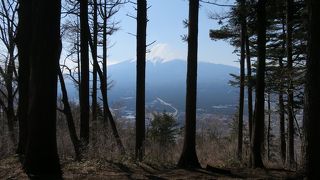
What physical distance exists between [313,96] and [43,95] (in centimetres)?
509

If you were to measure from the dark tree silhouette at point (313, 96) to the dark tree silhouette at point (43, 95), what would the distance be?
4.85 m

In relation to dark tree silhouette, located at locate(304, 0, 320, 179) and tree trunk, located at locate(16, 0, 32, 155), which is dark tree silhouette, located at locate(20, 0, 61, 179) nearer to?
tree trunk, located at locate(16, 0, 32, 155)

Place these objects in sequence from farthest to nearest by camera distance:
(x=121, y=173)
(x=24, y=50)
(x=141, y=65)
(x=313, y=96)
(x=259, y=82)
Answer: (x=141, y=65) < (x=259, y=82) < (x=24, y=50) < (x=121, y=173) < (x=313, y=96)

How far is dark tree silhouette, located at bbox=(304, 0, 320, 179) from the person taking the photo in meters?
8.06

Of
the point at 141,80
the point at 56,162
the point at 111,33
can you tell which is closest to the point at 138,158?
the point at 141,80

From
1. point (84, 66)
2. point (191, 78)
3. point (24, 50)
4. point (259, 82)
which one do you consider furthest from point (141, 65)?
point (24, 50)

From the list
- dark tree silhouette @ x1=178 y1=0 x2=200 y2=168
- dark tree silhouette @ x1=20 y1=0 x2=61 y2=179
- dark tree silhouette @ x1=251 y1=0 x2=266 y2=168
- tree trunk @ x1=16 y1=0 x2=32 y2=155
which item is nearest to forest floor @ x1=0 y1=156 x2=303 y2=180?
dark tree silhouette @ x1=20 y1=0 x2=61 y2=179

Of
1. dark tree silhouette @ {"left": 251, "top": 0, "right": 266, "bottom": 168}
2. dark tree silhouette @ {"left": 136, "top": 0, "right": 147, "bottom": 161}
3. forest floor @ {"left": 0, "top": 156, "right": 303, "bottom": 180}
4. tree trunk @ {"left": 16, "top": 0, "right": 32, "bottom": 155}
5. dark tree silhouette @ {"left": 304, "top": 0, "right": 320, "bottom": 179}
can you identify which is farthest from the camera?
dark tree silhouette @ {"left": 136, "top": 0, "right": 147, "bottom": 161}

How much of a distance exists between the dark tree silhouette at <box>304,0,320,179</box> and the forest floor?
2.90ft

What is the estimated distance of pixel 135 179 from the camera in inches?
383

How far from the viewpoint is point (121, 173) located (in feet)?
35.7

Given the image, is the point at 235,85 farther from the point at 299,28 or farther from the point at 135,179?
the point at 135,179

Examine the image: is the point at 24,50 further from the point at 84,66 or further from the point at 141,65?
the point at 141,65

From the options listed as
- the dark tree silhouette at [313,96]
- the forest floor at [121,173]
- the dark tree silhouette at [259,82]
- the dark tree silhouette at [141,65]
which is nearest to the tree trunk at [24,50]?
the forest floor at [121,173]
